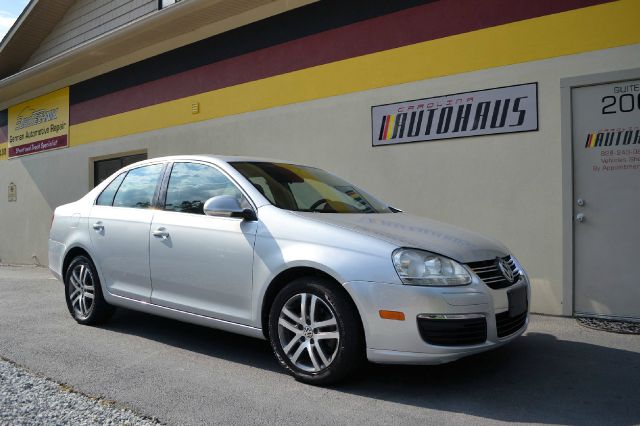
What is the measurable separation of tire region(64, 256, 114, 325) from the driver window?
1246 mm

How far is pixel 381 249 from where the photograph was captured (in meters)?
3.42

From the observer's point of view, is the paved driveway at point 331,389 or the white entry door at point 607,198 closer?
the paved driveway at point 331,389

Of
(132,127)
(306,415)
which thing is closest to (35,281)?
(132,127)

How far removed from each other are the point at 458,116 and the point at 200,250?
3.70 metres

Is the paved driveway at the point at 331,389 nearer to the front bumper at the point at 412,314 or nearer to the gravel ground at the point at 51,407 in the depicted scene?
the gravel ground at the point at 51,407

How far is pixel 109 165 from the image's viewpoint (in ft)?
39.0

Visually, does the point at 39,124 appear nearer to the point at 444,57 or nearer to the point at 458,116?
the point at 444,57

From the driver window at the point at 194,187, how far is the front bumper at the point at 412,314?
1335 mm

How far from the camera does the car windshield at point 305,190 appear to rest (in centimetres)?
422

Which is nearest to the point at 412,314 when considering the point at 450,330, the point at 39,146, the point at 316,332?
the point at 450,330

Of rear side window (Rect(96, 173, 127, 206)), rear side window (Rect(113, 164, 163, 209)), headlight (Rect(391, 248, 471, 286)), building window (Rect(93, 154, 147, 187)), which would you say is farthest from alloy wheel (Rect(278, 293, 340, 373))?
building window (Rect(93, 154, 147, 187))

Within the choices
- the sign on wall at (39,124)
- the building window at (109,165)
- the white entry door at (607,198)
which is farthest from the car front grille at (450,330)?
the sign on wall at (39,124)

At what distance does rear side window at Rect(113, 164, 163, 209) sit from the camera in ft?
16.1

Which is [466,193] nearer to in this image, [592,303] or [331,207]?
[592,303]
